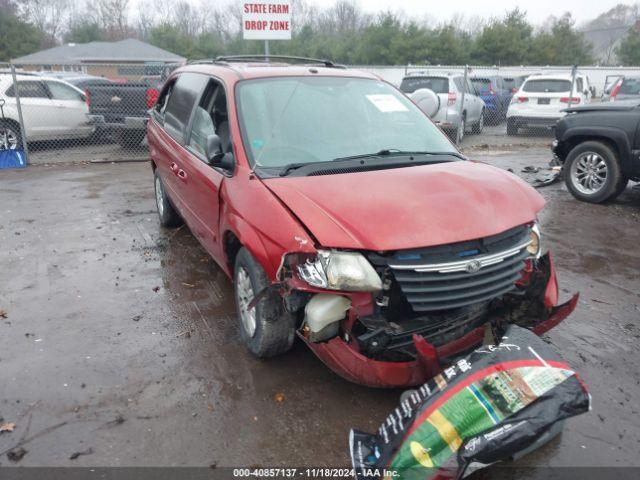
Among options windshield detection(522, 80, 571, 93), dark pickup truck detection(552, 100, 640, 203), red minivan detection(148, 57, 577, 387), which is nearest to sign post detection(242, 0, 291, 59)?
dark pickup truck detection(552, 100, 640, 203)

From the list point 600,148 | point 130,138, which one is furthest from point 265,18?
point 600,148

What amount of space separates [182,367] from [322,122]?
1.95 m

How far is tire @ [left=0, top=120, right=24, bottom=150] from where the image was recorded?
10305 mm

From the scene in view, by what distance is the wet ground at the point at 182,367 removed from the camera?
270 centimetres

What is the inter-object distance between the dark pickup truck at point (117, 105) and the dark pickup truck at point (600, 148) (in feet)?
27.2

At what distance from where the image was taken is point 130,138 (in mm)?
11828

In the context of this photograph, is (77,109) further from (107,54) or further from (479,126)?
(107,54)

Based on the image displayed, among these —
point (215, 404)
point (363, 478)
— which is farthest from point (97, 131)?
point (363, 478)

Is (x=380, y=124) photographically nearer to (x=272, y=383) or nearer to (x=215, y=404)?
(x=272, y=383)

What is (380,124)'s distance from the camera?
12.8ft

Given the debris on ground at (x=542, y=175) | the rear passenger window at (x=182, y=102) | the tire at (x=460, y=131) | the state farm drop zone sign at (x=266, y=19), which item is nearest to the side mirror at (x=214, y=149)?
the rear passenger window at (x=182, y=102)

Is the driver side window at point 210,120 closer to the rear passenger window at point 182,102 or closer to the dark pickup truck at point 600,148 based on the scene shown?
the rear passenger window at point 182,102

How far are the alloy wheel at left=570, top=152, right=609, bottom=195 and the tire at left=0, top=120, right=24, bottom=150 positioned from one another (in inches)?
406

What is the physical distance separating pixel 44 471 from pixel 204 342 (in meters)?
1.34
